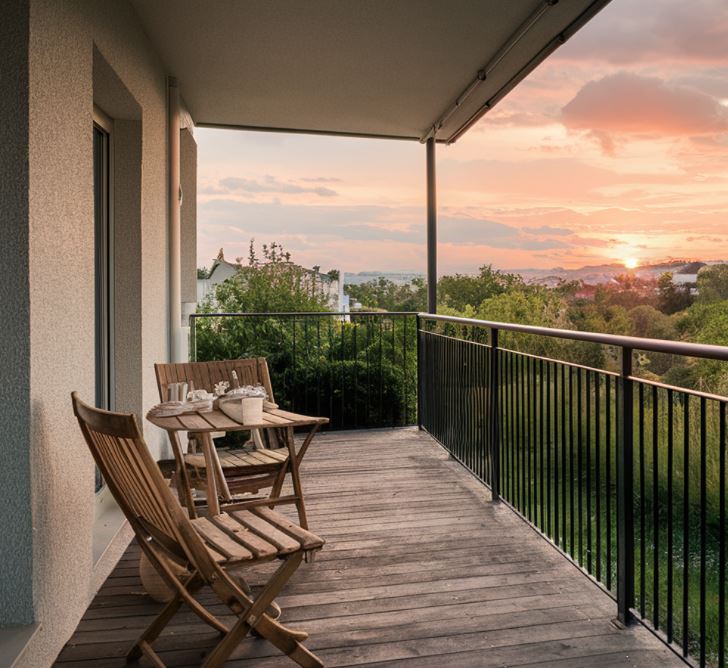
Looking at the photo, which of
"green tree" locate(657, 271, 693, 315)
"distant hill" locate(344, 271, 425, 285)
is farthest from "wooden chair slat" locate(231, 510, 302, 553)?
"green tree" locate(657, 271, 693, 315)

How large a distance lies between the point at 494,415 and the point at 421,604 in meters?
1.38

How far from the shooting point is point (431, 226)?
5.80 m

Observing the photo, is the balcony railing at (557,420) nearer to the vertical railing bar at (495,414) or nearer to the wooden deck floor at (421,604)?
the vertical railing bar at (495,414)

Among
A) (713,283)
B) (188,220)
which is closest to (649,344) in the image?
(188,220)

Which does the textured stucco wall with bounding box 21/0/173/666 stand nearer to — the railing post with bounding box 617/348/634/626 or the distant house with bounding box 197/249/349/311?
the railing post with bounding box 617/348/634/626

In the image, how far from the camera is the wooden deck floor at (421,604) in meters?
1.99

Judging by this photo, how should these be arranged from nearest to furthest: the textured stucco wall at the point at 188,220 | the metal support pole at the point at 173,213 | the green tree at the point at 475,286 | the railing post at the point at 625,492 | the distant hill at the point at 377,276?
the railing post at the point at 625,492
the metal support pole at the point at 173,213
the textured stucco wall at the point at 188,220
the distant hill at the point at 377,276
the green tree at the point at 475,286

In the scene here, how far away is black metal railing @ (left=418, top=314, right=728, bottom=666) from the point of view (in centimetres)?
187

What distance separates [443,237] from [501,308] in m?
4.48

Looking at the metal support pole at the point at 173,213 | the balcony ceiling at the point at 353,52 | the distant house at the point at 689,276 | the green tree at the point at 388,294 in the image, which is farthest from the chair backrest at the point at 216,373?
the distant house at the point at 689,276

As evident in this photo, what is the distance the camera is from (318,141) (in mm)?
11992

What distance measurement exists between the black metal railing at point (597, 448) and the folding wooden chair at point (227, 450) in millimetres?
1246

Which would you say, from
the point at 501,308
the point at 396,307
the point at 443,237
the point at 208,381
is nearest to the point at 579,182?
the point at 443,237

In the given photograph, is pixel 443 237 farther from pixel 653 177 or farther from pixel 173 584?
pixel 173 584
